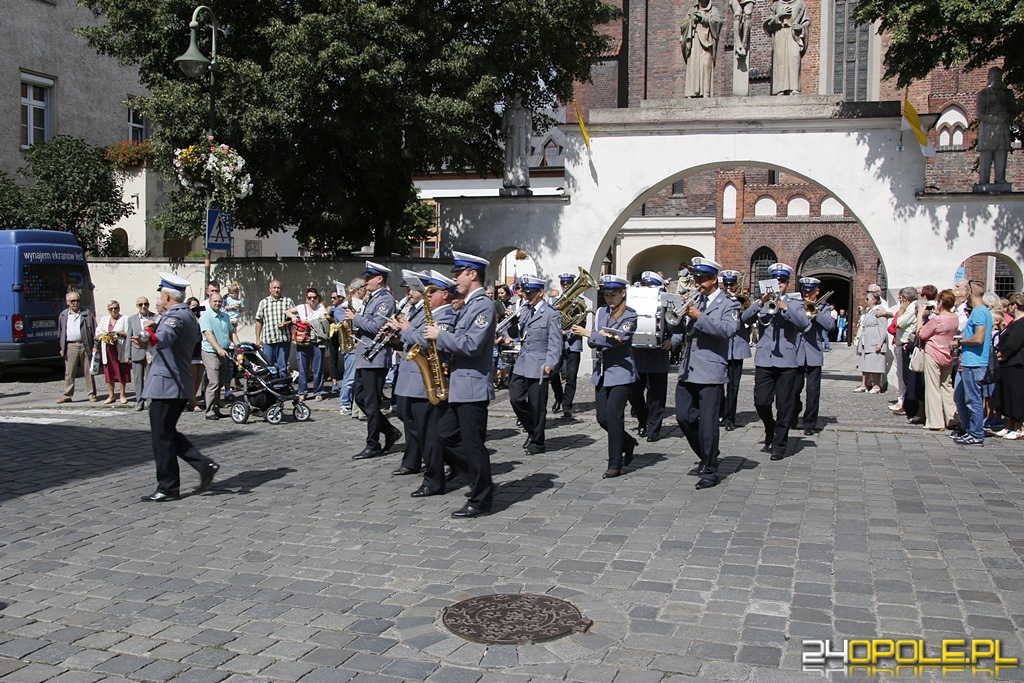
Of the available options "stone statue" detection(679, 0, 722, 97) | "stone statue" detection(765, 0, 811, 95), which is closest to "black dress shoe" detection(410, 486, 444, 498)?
"stone statue" detection(679, 0, 722, 97)

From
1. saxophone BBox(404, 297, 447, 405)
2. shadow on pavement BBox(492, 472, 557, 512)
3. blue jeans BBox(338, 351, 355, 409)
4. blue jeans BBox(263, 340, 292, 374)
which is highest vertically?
saxophone BBox(404, 297, 447, 405)

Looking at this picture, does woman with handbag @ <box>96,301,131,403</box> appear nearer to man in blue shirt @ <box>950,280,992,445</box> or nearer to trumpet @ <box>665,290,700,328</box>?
trumpet @ <box>665,290,700,328</box>

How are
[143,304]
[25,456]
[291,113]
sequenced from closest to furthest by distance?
[25,456]
[143,304]
[291,113]

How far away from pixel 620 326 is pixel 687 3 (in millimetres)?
28813

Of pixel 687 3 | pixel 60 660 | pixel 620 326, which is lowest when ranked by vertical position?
pixel 60 660

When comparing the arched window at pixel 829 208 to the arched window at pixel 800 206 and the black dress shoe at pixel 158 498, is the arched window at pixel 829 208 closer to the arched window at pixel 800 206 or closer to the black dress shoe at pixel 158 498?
the arched window at pixel 800 206

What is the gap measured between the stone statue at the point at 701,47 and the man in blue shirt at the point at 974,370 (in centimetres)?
890

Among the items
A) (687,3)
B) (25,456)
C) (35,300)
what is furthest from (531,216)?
(687,3)

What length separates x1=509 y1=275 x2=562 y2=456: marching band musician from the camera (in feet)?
35.9

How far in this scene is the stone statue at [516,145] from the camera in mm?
19625

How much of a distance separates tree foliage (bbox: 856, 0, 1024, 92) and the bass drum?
29.8ft

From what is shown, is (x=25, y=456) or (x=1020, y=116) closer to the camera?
(x=25, y=456)

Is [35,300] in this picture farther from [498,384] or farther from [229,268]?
[498,384]

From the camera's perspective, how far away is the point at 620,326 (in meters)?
9.37
